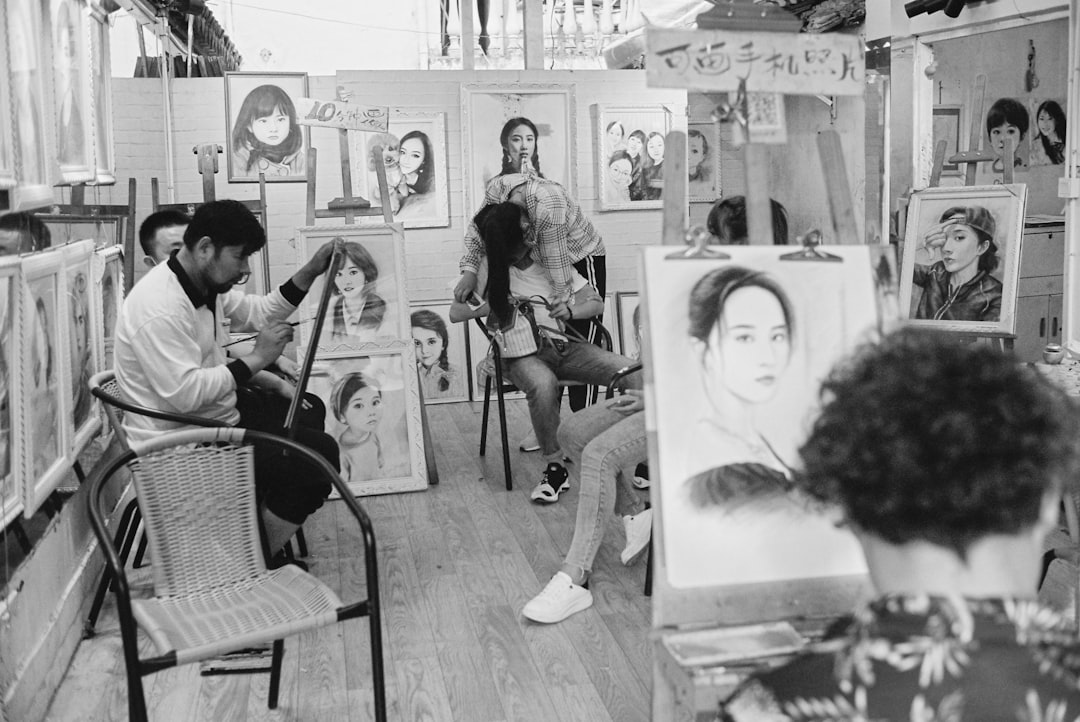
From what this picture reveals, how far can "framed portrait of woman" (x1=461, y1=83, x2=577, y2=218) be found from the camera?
654 cm

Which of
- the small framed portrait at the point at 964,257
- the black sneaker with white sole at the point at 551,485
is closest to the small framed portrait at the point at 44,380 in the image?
the black sneaker with white sole at the point at 551,485

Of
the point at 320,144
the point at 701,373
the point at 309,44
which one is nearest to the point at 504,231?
the point at 320,144

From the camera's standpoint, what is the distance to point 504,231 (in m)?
4.63

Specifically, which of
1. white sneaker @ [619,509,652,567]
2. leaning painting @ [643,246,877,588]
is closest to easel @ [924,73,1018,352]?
white sneaker @ [619,509,652,567]

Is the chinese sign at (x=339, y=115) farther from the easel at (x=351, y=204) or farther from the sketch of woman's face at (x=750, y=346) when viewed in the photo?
the sketch of woman's face at (x=750, y=346)

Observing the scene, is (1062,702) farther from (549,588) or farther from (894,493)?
(549,588)

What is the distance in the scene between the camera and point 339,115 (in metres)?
4.71

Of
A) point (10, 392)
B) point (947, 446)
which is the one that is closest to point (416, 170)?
point (10, 392)

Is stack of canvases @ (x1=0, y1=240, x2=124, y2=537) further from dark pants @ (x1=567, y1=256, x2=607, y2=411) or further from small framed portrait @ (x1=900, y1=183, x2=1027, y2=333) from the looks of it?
small framed portrait @ (x1=900, y1=183, x2=1027, y2=333)

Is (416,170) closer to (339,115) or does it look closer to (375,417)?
(339,115)

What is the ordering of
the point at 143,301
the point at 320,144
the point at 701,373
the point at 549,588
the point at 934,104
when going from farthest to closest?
the point at 320,144, the point at 934,104, the point at 549,588, the point at 143,301, the point at 701,373

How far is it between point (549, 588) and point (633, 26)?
5653mm

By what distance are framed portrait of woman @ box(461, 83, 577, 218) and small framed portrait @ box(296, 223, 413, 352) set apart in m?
2.01

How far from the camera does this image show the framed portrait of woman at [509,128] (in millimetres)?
6543
